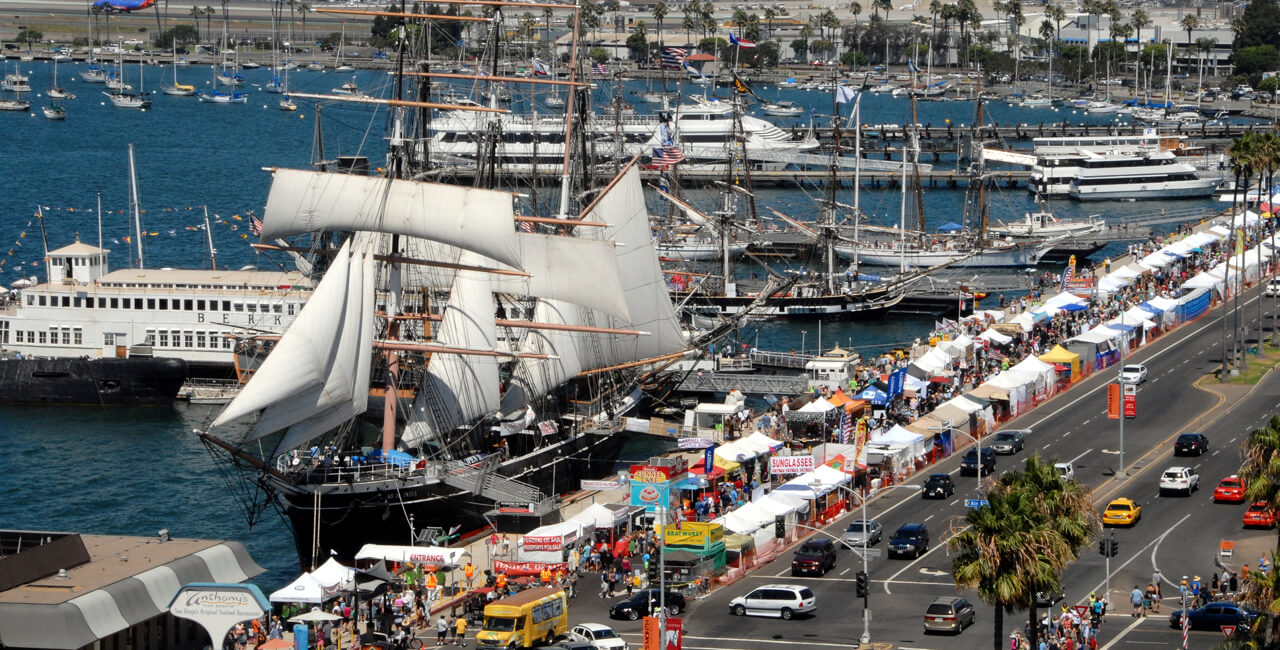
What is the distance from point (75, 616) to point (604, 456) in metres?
39.4

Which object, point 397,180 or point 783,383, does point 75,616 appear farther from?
point 783,383

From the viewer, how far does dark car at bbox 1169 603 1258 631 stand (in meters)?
54.9

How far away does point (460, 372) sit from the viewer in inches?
3012

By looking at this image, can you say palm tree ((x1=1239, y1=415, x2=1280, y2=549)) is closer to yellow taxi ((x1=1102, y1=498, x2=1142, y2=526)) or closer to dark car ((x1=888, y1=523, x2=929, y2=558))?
dark car ((x1=888, y1=523, x2=929, y2=558))

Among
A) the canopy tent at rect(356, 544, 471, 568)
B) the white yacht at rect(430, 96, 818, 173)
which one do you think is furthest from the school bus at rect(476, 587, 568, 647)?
the white yacht at rect(430, 96, 818, 173)

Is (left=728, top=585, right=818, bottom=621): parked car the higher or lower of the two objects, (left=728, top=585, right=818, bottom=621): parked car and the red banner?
the higher

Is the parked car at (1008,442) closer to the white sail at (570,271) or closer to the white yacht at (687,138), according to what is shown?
the white sail at (570,271)

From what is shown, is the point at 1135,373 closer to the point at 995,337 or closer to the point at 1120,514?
the point at 995,337

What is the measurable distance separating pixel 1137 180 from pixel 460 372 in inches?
4462

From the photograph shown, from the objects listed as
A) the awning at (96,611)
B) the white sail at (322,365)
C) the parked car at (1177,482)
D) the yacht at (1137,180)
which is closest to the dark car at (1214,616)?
the parked car at (1177,482)

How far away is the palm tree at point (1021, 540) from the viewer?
148 feet

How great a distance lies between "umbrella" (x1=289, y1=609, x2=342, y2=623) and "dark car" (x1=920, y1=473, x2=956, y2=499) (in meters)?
23.6

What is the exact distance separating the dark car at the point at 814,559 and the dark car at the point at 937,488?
346 inches

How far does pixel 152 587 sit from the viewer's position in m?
48.0
